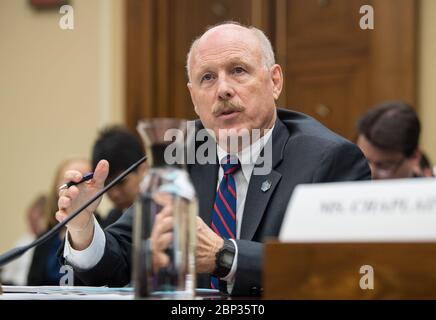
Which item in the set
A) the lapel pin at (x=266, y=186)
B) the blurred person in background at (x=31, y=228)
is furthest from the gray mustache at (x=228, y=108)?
the blurred person in background at (x=31, y=228)

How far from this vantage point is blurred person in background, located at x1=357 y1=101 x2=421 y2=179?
3764 mm

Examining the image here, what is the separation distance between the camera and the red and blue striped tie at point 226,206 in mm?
2461

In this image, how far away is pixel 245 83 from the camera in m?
2.66

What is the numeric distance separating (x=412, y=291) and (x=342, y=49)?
4028mm

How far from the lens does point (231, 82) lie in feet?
8.70

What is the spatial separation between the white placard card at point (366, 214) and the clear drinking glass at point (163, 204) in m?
0.21

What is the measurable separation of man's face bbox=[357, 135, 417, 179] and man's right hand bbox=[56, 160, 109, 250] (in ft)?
5.69

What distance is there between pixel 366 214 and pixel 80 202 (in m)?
0.99

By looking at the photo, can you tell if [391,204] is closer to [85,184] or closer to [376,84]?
[85,184]

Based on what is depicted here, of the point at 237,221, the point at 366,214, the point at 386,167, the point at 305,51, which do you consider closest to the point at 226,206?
the point at 237,221

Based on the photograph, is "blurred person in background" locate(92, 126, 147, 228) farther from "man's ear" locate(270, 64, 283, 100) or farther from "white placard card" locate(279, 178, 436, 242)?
"white placard card" locate(279, 178, 436, 242)

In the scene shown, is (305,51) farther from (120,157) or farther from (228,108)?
(228,108)

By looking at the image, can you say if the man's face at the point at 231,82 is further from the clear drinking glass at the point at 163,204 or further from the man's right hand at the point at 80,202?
the clear drinking glass at the point at 163,204

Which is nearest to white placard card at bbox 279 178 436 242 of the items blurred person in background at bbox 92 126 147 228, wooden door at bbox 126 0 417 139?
blurred person in background at bbox 92 126 147 228
